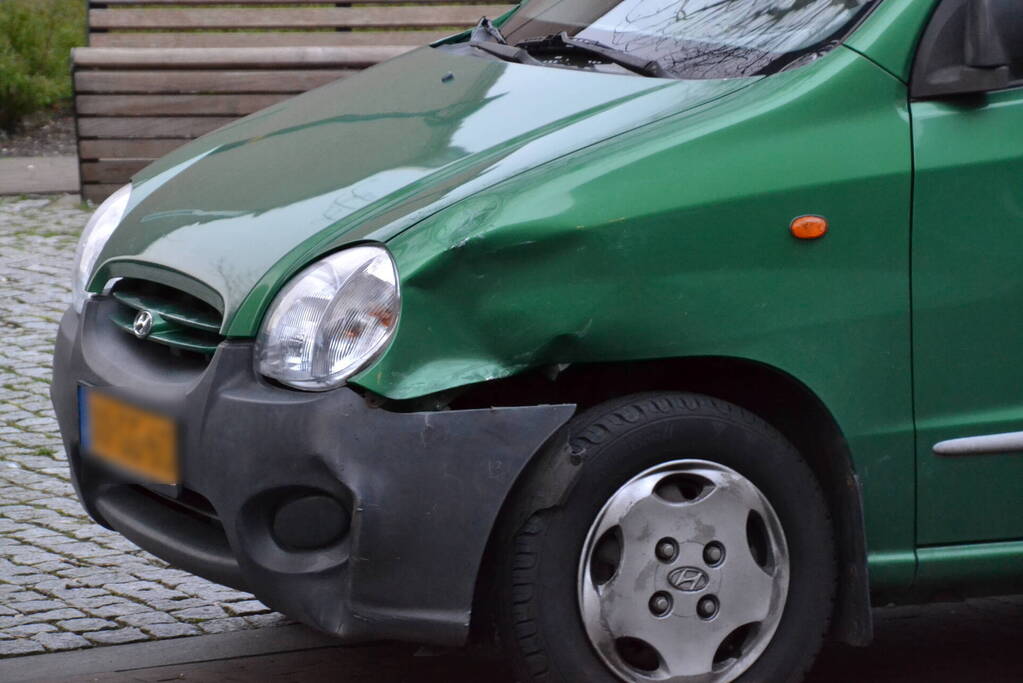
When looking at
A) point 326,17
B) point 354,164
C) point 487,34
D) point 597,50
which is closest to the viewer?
point 354,164

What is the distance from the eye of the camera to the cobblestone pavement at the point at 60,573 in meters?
4.15

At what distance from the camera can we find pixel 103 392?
3.41 m

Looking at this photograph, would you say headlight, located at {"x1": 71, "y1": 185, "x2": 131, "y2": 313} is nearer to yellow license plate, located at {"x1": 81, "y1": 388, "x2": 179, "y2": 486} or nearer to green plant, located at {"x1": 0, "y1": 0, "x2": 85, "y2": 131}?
yellow license plate, located at {"x1": 81, "y1": 388, "x2": 179, "y2": 486}

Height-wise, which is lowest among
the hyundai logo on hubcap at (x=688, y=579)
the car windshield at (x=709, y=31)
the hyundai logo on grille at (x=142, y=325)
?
the hyundai logo on hubcap at (x=688, y=579)

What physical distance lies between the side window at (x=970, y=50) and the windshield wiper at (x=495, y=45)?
36.7 inches

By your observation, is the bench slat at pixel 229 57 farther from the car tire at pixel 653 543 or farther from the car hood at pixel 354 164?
the car tire at pixel 653 543

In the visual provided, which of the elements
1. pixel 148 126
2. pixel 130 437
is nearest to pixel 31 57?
pixel 148 126

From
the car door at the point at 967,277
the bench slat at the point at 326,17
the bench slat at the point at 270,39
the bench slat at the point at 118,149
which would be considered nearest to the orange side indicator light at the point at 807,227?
the car door at the point at 967,277

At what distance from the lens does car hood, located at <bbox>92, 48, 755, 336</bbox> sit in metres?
3.18

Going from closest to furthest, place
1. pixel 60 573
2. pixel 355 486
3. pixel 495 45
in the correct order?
pixel 355 486 < pixel 495 45 < pixel 60 573

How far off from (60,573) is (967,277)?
8.37 ft

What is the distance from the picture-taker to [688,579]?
3.14 meters

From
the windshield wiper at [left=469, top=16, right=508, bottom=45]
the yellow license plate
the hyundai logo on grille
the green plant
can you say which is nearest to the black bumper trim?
the yellow license plate

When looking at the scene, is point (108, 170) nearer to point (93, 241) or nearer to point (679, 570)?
point (93, 241)
